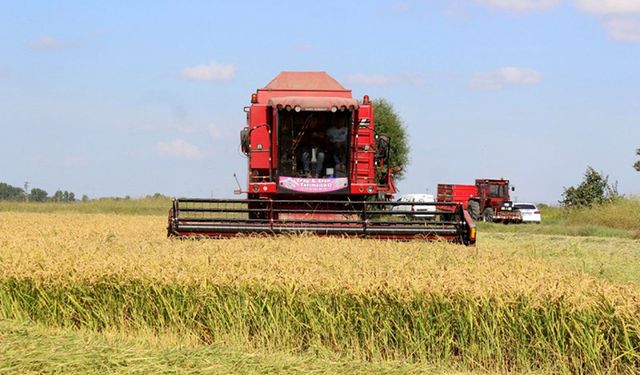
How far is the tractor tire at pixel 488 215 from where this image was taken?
34.8 meters

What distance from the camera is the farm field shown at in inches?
231

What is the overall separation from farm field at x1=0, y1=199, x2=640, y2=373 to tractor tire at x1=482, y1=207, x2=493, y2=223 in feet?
88.7

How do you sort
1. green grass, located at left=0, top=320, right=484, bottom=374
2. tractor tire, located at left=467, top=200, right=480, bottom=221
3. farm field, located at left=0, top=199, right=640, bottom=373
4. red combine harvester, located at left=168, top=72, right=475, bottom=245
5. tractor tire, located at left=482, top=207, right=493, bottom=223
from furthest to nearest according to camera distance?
1. tractor tire, located at left=467, top=200, right=480, bottom=221
2. tractor tire, located at left=482, top=207, right=493, bottom=223
3. red combine harvester, located at left=168, top=72, right=475, bottom=245
4. farm field, located at left=0, top=199, right=640, bottom=373
5. green grass, located at left=0, top=320, right=484, bottom=374

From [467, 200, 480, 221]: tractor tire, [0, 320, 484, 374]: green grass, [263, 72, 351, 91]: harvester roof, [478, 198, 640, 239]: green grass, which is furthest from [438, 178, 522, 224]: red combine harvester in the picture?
[0, 320, 484, 374]: green grass

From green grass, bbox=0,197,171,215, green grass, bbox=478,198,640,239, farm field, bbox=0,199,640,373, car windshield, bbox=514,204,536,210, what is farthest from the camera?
car windshield, bbox=514,204,536,210

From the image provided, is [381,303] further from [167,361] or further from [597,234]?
[597,234]

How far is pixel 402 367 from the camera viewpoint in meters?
5.81

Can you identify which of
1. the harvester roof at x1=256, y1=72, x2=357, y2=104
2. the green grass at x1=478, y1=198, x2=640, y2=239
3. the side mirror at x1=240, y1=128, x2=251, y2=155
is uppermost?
the harvester roof at x1=256, y1=72, x2=357, y2=104

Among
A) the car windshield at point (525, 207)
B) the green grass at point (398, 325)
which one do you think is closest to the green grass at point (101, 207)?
the car windshield at point (525, 207)

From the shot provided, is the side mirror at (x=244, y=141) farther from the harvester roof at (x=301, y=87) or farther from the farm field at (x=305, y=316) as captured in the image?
the farm field at (x=305, y=316)

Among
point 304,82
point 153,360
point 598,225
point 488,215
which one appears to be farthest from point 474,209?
point 153,360

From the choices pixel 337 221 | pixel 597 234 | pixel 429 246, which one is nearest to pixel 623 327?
pixel 429 246

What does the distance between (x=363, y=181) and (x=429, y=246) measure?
2929mm

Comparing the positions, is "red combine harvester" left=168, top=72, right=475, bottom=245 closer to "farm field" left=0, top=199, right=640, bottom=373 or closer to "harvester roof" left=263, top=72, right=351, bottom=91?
"harvester roof" left=263, top=72, right=351, bottom=91
